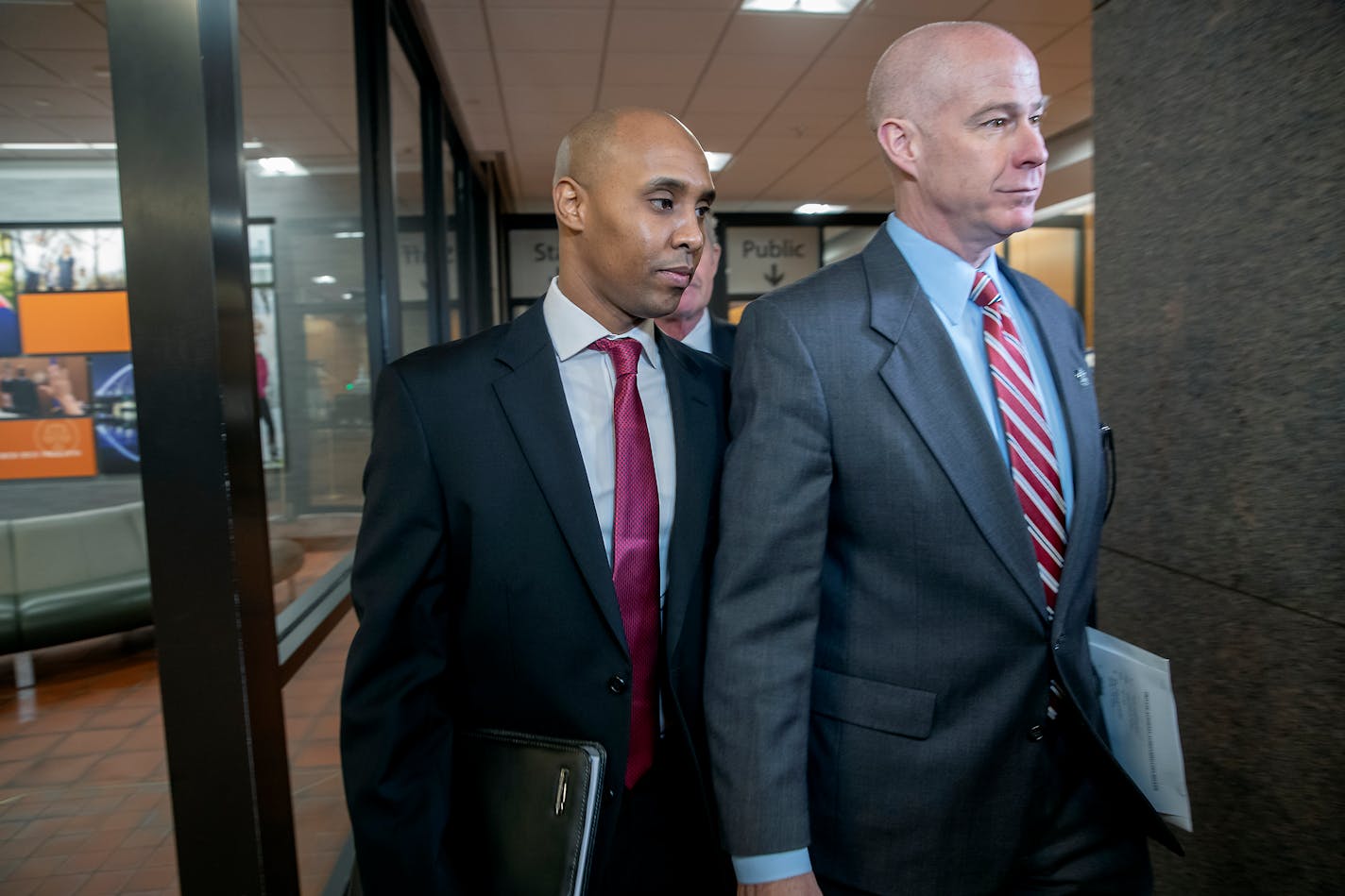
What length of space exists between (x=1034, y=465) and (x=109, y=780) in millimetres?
3344

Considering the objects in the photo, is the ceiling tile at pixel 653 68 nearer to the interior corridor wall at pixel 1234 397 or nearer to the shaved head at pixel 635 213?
the interior corridor wall at pixel 1234 397

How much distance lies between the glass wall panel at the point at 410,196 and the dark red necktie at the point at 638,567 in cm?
295

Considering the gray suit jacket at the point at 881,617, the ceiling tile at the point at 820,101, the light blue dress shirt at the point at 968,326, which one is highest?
the ceiling tile at the point at 820,101

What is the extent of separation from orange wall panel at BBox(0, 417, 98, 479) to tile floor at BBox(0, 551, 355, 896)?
791 mm

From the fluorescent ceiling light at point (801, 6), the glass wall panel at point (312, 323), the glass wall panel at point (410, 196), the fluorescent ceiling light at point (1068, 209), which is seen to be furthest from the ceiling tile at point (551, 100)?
the fluorescent ceiling light at point (1068, 209)

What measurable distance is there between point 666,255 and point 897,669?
652 millimetres

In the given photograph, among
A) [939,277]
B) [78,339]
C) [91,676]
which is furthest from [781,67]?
[91,676]

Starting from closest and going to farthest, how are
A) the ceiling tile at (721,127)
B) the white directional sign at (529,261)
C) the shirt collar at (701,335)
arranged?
the shirt collar at (701,335) → the ceiling tile at (721,127) → the white directional sign at (529,261)

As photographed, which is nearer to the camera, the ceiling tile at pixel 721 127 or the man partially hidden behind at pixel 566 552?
the man partially hidden behind at pixel 566 552

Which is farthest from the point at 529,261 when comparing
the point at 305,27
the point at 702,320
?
the point at 702,320

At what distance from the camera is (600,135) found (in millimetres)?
1287

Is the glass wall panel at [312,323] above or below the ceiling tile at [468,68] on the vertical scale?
below

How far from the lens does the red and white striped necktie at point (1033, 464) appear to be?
108cm

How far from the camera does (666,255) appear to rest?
4.11 feet
